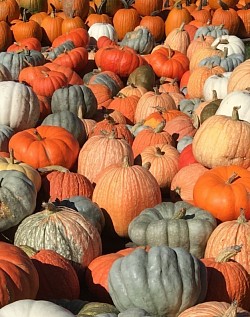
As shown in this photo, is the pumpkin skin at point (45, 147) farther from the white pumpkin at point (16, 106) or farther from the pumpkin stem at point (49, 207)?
the pumpkin stem at point (49, 207)

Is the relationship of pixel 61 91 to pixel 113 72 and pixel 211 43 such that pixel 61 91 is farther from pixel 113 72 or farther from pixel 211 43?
pixel 211 43

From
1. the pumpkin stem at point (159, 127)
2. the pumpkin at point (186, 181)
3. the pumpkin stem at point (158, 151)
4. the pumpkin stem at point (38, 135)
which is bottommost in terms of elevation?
the pumpkin at point (186, 181)

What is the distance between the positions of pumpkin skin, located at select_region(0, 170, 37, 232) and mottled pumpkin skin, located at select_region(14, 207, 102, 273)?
255 millimetres

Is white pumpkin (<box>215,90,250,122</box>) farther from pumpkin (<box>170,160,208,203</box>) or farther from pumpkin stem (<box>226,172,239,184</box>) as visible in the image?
pumpkin stem (<box>226,172,239,184</box>)

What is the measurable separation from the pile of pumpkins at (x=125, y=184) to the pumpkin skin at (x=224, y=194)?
0.4 inches

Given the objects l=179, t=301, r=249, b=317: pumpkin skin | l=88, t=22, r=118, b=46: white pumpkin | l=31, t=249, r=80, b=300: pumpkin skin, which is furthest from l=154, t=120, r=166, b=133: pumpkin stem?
l=88, t=22, r=118, b=46: white pumpkin

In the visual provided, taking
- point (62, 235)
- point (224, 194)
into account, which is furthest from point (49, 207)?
point (224, 194)

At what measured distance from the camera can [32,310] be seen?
275 cm

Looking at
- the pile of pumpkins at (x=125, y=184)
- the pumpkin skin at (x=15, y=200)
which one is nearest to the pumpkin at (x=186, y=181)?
the pile of pumpkins at (x=125, y=184)

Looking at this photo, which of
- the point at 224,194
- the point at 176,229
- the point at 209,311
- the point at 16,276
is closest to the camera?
the point at 209,311

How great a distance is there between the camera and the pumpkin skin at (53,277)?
12.0 ft

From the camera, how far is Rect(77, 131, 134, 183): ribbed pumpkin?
17.3 ft

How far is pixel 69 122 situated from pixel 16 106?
53 centimetres

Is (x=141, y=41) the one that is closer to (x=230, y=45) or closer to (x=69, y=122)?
(x=230, y=45)
